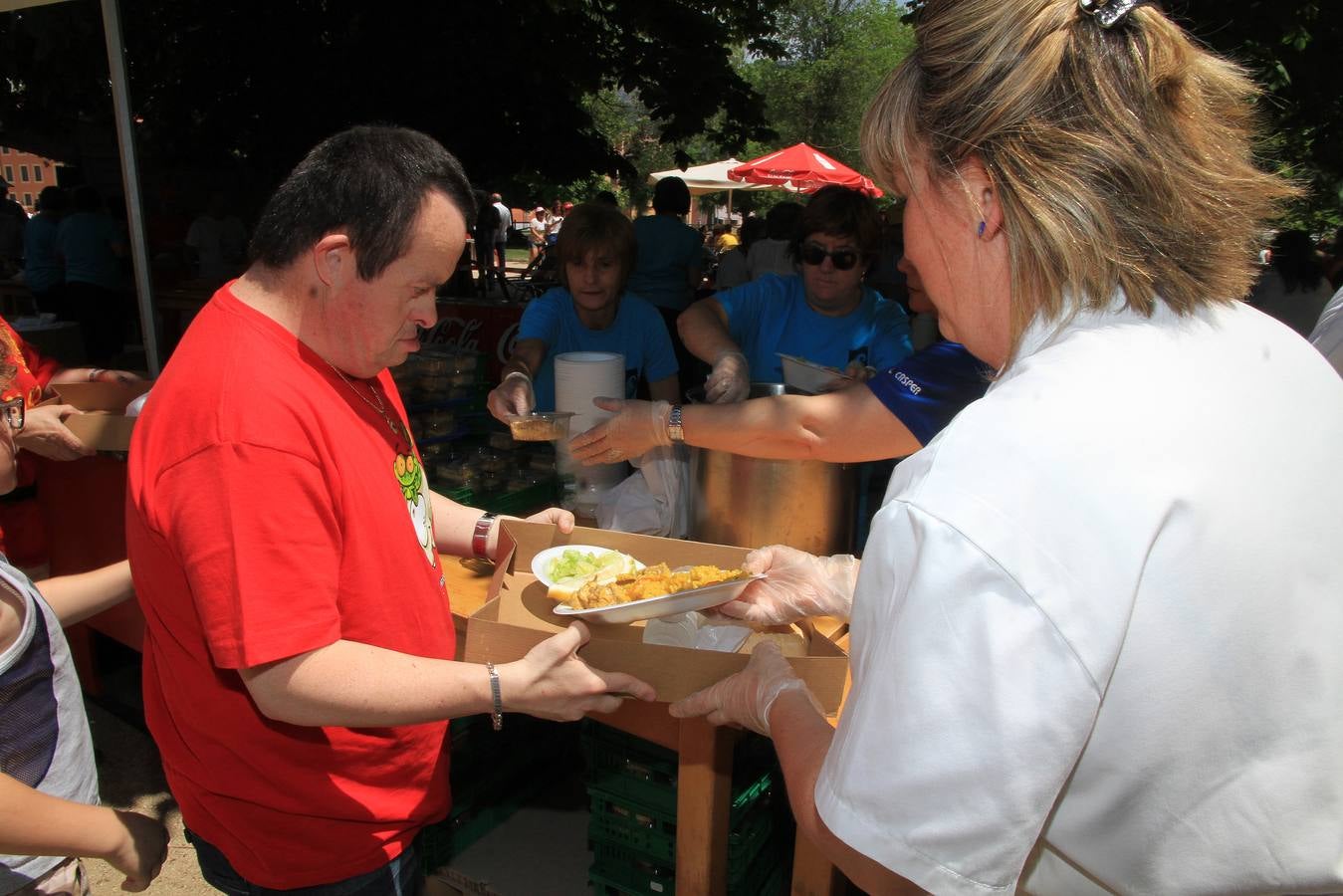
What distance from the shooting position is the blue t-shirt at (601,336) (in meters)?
3.51

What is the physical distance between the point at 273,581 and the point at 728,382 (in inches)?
63.1

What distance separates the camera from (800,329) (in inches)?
126

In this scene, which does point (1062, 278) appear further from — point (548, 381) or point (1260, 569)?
point (548, 381)

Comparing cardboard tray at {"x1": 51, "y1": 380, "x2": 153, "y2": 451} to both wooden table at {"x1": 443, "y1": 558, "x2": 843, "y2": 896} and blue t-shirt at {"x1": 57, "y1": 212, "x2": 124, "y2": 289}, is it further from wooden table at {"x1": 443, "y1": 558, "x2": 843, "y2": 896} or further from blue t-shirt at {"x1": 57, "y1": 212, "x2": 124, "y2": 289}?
blue t-shirt at {"x1": 57, "y1": 212, "x2": 124, "y2": 289}

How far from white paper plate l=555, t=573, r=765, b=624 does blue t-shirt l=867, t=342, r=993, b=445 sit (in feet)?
1.70

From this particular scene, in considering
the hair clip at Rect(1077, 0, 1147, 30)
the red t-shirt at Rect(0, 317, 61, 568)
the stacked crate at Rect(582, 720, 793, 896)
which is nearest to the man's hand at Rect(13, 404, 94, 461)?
the red t-shirt at Rect(0, 317, 61, 568)

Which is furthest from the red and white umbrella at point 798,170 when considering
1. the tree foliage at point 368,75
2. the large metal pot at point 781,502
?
the large metal pot at point 781,502

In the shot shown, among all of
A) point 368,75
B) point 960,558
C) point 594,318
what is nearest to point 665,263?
point 368,75

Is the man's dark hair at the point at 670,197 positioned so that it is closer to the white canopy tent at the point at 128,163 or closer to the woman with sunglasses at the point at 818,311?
the white canopy tent at the point at 128,163

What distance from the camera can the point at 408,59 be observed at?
7.41 meters

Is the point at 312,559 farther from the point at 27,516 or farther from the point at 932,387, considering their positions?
the point at 27,516

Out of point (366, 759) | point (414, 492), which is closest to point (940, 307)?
point (414, 492)

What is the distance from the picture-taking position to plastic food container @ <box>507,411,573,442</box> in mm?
2504

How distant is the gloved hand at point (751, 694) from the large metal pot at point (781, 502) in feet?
2.03
